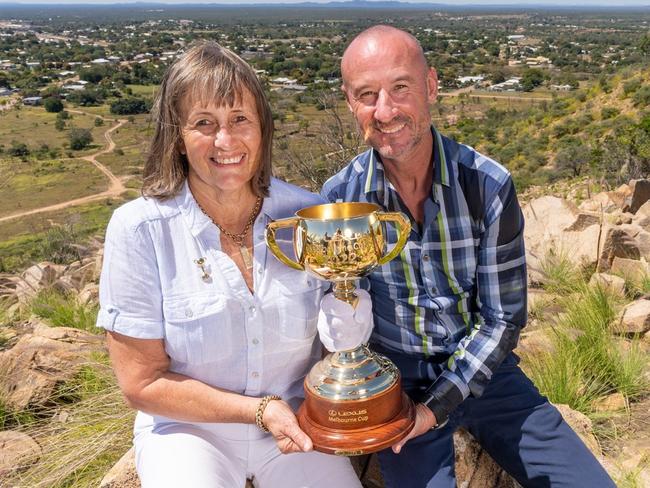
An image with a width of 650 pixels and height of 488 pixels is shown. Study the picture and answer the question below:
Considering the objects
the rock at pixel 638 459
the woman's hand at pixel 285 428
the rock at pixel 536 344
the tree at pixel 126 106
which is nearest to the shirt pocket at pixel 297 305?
the woman's hand at pixel 285 428

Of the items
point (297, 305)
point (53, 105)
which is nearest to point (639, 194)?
point (297, 305)

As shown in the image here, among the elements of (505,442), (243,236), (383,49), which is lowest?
(505,442)

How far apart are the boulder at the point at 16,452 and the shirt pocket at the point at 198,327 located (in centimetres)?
153

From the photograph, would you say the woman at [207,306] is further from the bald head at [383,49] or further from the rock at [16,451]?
the rock at [16,451]

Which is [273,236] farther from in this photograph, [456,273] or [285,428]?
[456,273]

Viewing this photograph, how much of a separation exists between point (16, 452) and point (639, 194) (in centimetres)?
664

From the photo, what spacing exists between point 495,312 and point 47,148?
49.3m

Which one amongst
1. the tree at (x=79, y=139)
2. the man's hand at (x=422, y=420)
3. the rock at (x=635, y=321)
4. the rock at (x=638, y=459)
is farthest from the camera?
the tree at (x=79, y=139)

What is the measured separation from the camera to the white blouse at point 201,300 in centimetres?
231

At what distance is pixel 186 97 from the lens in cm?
231

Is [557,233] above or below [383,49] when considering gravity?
below

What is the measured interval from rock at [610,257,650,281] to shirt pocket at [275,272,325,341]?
378cm

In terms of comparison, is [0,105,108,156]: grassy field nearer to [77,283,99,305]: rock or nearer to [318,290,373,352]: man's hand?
[77,283,99,305]: rock

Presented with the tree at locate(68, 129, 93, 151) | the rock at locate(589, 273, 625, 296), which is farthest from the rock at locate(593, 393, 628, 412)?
the tree at locate(68, 129, 93, 151)
